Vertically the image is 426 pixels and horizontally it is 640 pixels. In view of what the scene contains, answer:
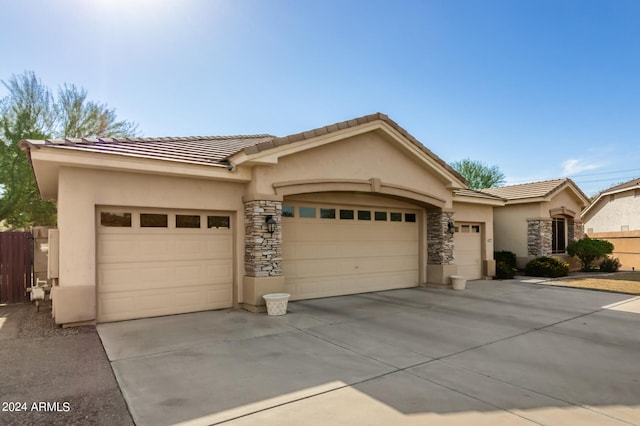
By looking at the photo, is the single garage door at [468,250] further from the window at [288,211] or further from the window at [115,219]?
the window at [115,219]

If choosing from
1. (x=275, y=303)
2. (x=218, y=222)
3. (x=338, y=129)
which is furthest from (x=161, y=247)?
(x=338, y=129)

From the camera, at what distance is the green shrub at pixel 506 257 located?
677 inches

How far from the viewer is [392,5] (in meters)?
10.7

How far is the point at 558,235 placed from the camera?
19906mm

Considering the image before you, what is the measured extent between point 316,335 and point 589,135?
25309 millimetres

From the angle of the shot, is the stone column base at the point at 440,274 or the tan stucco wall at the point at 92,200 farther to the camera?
the stone column base at the point at 440,274

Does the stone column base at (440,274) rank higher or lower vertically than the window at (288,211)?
lower

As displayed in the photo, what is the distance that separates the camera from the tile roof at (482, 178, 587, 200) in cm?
1808

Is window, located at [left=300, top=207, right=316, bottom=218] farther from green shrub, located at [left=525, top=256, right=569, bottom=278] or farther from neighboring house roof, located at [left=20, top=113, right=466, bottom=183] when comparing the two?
green shrub, located at [left=525, top=256, right=569, bottom=278]

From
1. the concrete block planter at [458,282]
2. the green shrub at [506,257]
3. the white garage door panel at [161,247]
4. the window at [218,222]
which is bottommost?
the concrete block planter at [458,282]

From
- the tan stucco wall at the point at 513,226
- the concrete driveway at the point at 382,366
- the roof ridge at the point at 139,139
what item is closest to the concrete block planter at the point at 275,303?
the concrete driveway at the point at 382,366

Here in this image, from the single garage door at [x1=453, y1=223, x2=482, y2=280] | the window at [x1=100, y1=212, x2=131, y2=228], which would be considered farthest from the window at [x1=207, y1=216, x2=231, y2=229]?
the single garage door at [x1=453, y1=223, x2=482, y2=280]

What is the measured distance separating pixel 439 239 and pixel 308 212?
5285 mm

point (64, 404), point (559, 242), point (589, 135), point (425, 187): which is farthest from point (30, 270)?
point (589, 135)
